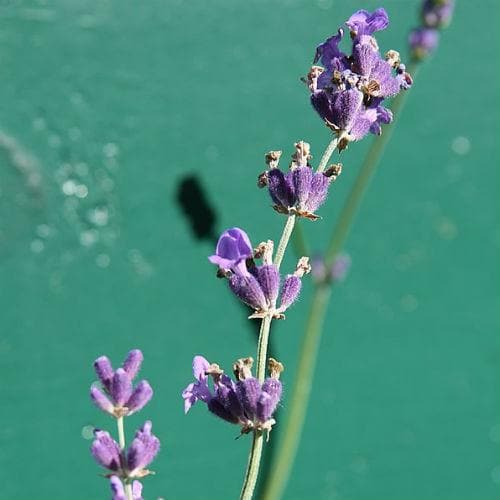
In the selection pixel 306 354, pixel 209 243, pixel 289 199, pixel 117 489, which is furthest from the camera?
pixel 209 243

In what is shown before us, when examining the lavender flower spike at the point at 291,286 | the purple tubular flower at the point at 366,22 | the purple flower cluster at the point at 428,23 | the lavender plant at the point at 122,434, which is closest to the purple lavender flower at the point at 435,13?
the purple flower cluster at the point at 428,23

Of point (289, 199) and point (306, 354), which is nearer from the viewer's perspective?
point (289, 199)

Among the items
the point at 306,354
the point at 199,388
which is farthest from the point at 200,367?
the point at 306,354

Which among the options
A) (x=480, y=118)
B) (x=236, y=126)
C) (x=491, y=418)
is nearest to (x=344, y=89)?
(x=236, y=126)

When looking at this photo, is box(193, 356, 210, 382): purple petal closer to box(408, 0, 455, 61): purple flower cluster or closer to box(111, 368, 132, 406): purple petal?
box(111, 368, 132, 406): purple petal

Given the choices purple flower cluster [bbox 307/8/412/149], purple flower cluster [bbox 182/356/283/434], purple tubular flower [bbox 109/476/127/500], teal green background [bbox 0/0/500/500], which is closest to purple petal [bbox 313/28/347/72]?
purple flower cluster [bbox 307/8/412/149]

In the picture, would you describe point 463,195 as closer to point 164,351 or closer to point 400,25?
point 400,25

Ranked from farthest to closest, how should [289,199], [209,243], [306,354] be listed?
[209,243] → [306,354] → [289,199]

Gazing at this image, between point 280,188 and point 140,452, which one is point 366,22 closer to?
point 280,188
